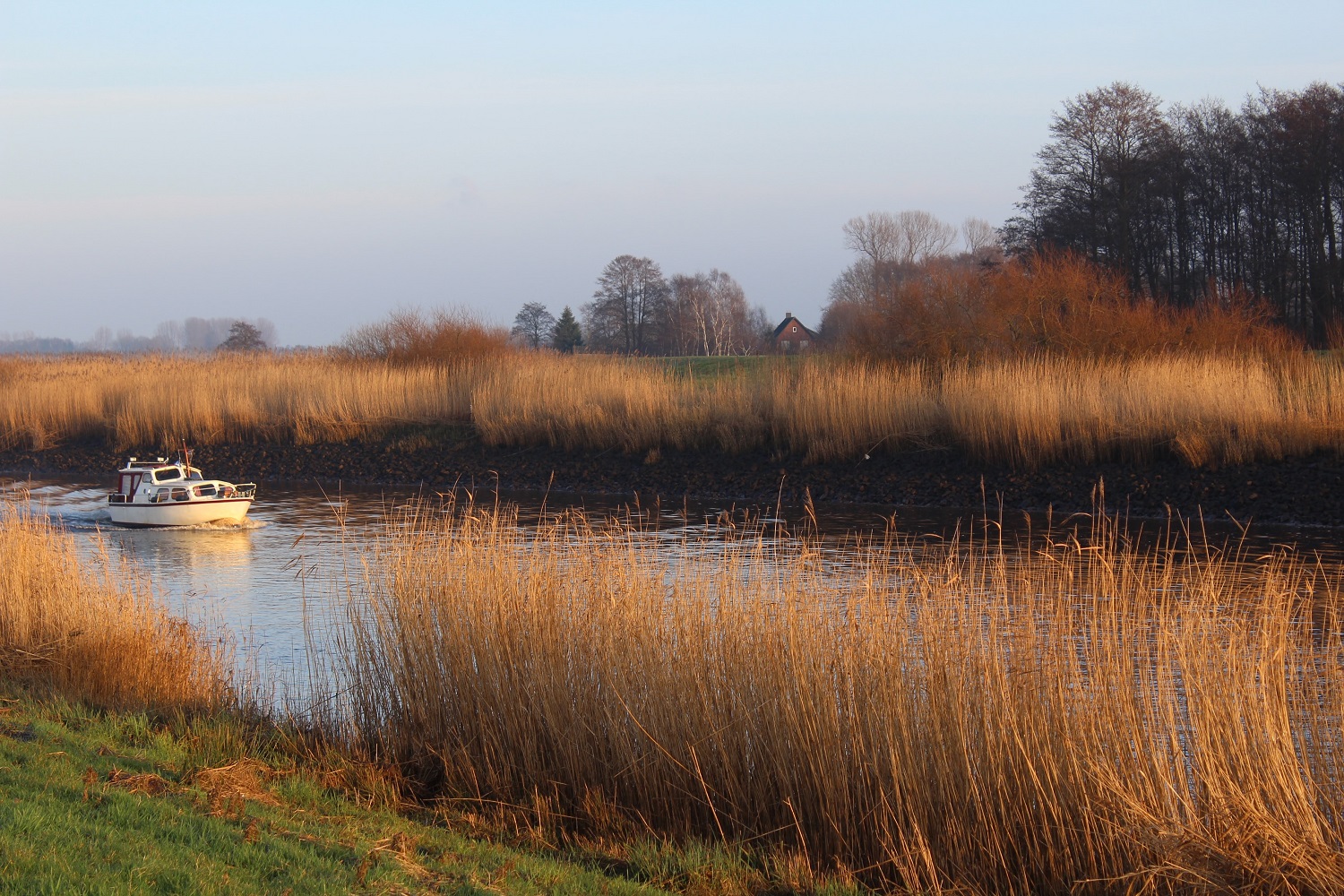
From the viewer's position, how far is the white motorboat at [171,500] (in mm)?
18625

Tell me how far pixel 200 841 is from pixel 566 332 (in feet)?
193

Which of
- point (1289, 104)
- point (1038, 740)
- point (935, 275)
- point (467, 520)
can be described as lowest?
point (1038, 740)

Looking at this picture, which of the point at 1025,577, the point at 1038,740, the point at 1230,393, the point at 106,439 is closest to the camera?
the point at 1038,740

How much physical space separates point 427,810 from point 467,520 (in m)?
2.34

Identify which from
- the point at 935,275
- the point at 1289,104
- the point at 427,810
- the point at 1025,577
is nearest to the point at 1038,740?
the point at 1025,577

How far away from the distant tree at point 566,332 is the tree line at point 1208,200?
89.3ft

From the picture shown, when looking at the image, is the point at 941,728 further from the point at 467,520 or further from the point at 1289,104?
the point at 1289,104

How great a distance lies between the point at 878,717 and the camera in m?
5.91

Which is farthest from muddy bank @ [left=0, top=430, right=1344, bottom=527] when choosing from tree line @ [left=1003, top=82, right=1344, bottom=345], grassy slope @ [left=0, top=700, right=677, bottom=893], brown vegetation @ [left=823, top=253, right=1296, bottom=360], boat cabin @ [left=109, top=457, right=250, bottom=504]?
tree line @ [left=1003, top=82, right=1344, bottom=345]

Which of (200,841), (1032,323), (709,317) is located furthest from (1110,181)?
(200,841)

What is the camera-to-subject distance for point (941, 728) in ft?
18.9

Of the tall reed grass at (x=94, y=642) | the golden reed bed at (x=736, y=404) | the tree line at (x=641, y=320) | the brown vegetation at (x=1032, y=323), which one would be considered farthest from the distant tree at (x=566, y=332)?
the tall reed grass at (x=94, y=642)

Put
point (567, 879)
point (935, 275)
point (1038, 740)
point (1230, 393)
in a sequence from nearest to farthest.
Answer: point (567, 879) < point (1038, 740) < point (1230, 393) < point (935, 275)

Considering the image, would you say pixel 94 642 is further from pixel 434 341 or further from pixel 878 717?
pixel 434 341
